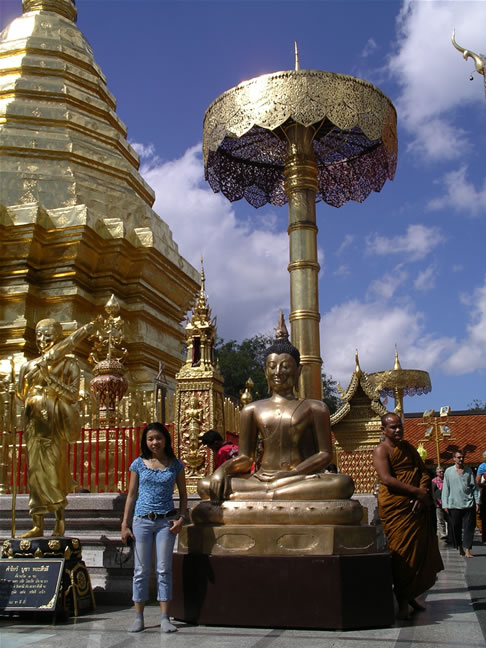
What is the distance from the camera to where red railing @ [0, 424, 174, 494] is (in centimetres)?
706

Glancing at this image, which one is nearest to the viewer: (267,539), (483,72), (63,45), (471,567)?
(267,539)

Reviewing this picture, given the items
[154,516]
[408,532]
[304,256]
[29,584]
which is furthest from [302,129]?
[29,584]

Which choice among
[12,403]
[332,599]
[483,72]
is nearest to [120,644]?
[332,599]

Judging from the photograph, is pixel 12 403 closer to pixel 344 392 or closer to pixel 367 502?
pixel 367 502

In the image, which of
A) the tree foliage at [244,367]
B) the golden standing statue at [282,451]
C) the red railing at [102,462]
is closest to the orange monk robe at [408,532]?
the golden standing statue at [282,451]

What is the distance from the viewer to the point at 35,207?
12594 millimetres

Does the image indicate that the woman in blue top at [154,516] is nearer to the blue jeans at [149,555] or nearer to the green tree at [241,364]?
the blue jeans at [149,555]

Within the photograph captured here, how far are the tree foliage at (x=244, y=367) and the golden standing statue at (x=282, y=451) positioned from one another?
28856 millimetres

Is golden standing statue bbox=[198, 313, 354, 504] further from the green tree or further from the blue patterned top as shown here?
the green tree

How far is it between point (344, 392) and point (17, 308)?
602cm

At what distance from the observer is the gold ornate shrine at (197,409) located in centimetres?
718

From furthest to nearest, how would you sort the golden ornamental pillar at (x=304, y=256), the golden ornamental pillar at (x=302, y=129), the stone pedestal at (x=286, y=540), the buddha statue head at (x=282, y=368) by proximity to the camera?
the golden ornamental pillar at (x=302, y=129) < the golden ornamental pillar at (x=304, y=256) < the buddha statue head at (x=282, y=368) < the stone pedestal at (x=286, y=540)

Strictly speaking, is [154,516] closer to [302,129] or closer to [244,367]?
[302,129]

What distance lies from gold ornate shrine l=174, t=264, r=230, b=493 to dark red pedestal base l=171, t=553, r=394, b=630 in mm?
2473
